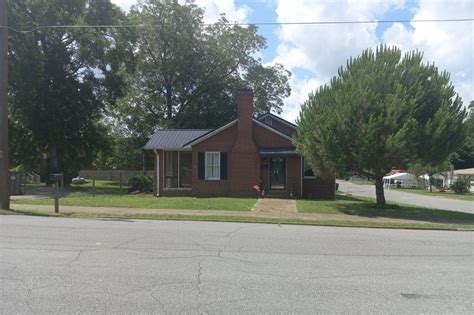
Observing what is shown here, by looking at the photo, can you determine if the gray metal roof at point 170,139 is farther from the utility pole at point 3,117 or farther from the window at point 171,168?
the utility pole at point 3,117

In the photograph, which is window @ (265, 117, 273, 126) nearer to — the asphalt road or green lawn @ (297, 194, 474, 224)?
green lawn @ (297, 194, 474, 224)

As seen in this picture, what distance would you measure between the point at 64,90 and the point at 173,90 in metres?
13.5

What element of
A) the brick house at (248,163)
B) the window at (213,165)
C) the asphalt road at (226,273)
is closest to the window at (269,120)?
the brick house at (248,163)

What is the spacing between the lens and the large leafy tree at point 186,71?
48.4 meters

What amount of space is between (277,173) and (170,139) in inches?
282

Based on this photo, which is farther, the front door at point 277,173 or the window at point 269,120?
the window at point 269,120

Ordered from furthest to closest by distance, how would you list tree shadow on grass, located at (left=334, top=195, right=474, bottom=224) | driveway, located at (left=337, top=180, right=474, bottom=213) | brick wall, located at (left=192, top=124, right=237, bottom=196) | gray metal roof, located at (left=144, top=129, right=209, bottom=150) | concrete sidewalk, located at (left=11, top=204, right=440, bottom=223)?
gray metal roof, located at (left=144, top=129, right=209, bottom=150)
driveway, located at (left=337, top=180, right=474, bottom=213)
brick wall, located at (left=192, top=124, right=237, bottom=196)
tree shadow on grass, located at (left=334, top=195, right=474, bottom=224)
concrete sidewalk, located at (left=11, top=204, right=440, bottom=223)

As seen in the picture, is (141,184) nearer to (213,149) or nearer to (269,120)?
(213,149)

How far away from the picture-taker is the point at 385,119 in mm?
19844

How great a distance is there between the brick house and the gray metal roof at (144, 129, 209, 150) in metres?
1.09

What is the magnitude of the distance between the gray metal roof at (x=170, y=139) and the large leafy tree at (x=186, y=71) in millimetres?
15968

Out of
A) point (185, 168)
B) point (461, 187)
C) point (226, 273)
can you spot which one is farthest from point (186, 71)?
point (226, 273)

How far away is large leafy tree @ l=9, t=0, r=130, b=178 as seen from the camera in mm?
36906

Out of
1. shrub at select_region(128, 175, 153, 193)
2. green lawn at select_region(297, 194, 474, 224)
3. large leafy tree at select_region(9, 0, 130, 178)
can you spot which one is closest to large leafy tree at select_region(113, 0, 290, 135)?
large leafy tree at select_region(9, 0, 130, 178)
